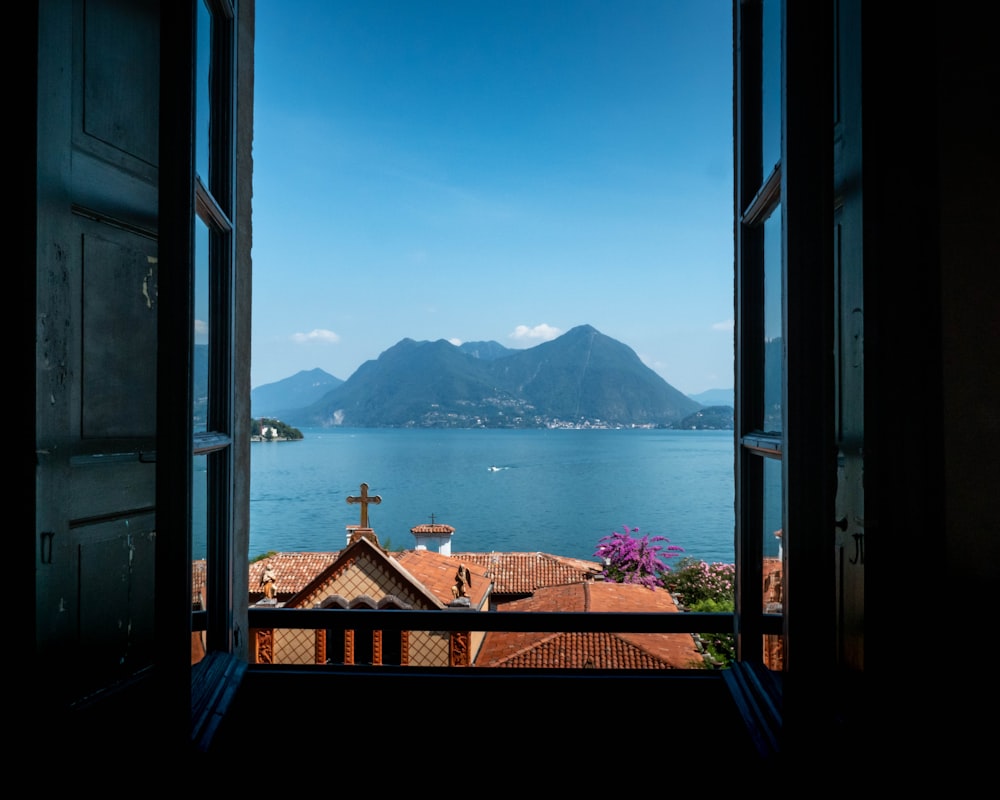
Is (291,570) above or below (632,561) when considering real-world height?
below

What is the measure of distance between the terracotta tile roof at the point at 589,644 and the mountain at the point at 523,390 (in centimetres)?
5348

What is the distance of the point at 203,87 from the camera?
3.67 ft

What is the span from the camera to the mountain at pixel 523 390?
61.1m

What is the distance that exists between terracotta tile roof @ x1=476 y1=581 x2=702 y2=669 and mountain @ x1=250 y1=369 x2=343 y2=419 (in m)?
72.2

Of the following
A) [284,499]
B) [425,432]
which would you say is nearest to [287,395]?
[425,432]

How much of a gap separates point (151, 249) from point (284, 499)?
129 ft

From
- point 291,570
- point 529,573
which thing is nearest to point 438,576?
point 291,570
